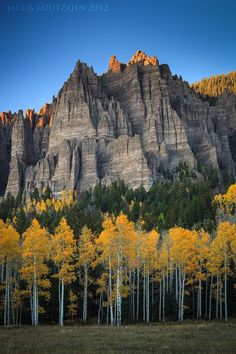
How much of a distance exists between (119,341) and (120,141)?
142 m

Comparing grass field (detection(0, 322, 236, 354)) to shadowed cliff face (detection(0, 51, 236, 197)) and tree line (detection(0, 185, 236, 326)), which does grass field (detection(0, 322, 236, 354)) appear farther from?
shadowed cliff face (detection(0, 51, 236, 197))

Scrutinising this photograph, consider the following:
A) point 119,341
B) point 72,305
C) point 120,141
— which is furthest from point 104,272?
point 120,141

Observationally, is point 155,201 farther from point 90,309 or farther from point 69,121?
point 69,121

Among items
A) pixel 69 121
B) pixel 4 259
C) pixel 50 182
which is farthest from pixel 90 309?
pixel 69 121

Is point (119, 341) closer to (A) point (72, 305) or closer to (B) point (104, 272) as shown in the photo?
(A) point (72, 305)

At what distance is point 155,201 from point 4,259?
74323 mm

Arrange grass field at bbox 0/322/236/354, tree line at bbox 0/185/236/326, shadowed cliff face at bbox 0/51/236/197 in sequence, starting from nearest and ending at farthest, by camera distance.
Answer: grass field at bbox 0/322/236/354
tree line at bbox 0/185/236/326
shadowed cliff face at bbox 0/51/236/197

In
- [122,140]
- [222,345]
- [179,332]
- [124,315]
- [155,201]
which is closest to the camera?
[222,345]

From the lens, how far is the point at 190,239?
49906mm

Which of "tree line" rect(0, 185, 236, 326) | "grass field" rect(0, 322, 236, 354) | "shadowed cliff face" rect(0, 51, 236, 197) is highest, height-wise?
"shadowed cliff face" rect(0, 51, 236, 197)

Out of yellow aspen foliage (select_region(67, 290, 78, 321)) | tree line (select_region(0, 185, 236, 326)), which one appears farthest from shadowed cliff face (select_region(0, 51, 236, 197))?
yellow aspen foliage (select_region(67, 290, 78, 321))

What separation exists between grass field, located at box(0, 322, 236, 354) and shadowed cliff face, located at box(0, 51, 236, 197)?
114722mm

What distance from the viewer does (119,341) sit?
28.1 meters

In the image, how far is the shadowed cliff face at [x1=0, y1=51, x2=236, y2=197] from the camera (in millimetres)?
160750
